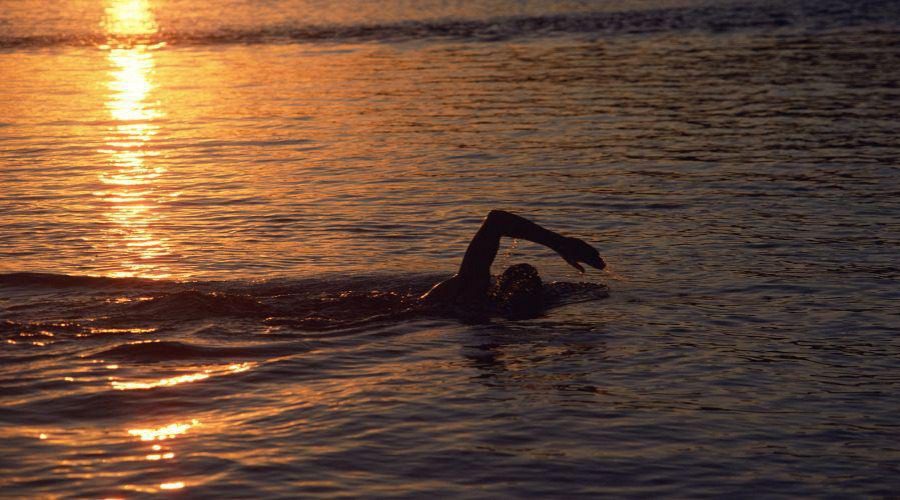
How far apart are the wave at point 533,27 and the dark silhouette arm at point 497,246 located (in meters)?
33.6

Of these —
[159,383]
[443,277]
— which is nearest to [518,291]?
[443,277]

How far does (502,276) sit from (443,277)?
1387mm

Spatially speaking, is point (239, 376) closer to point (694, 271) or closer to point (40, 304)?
point (40, 304)

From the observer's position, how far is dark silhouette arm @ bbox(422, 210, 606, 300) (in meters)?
12.8

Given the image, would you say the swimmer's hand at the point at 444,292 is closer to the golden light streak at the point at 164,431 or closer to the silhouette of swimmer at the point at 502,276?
the silhouette of swimmer at the point at 502,276

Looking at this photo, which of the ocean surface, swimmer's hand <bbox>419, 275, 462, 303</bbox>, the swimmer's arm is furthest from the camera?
swimmer's hand <bbox>419, 275, 462, 303</bbox>

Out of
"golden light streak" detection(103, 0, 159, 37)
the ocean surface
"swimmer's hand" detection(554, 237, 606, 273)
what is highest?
"golden light streak" detection(103, 0, 159, 37)

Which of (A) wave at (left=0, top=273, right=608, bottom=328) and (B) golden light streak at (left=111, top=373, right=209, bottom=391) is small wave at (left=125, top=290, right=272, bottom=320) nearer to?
(A) wave at (left=0, top=273, right=608, bottom=328)

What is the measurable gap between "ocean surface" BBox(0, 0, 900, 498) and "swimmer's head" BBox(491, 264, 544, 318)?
0.24m

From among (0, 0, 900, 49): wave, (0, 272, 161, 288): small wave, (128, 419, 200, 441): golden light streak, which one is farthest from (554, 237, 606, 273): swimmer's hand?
(0, 0, 900, 49): wave

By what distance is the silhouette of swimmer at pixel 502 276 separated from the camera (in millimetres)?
12914

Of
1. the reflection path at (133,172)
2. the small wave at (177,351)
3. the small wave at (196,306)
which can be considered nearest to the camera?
the small wave at (177,351)

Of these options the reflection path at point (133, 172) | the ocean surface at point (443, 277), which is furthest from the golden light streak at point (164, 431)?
the reflection path at point (133, 172)

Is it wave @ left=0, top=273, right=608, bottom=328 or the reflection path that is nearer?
wave @ left=0, top=273, right=608, bottom=328
